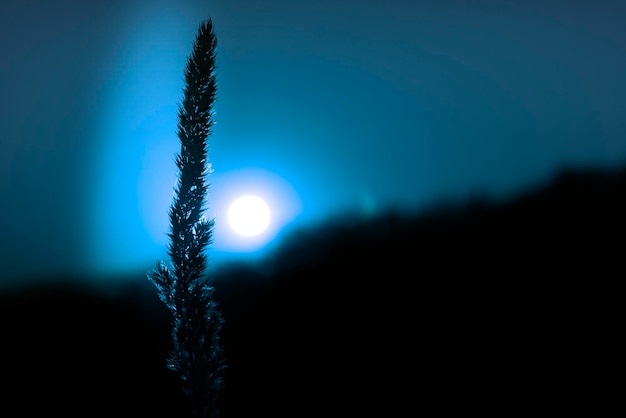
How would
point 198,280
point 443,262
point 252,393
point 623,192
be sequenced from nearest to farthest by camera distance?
point 198,280, point 623,192, point 443,262, point 252,393

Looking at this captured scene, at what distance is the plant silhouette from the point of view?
1.85 metres

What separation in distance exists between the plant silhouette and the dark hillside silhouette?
1544cm

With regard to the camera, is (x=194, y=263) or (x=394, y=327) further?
(x=394, y=327)

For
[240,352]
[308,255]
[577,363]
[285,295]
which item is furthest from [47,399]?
[577,363]

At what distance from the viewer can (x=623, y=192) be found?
17156mm

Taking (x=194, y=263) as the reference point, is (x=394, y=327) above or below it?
above

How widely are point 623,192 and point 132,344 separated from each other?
74.0ft

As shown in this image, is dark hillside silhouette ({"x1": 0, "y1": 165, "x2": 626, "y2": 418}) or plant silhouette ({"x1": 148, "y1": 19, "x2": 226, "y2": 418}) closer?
plant silhouette ({"x1": 148, "y1": 19, "x2": 226, "y2": 418})

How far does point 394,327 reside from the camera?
65.6ft

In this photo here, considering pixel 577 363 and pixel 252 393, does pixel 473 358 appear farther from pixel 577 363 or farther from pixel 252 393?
pixel 252 393

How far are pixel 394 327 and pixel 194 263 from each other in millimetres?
19407

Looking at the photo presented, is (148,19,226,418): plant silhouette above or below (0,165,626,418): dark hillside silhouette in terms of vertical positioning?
below

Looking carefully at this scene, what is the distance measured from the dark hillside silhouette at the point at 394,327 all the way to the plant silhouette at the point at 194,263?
15439 mm

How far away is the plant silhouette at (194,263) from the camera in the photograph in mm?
1853
